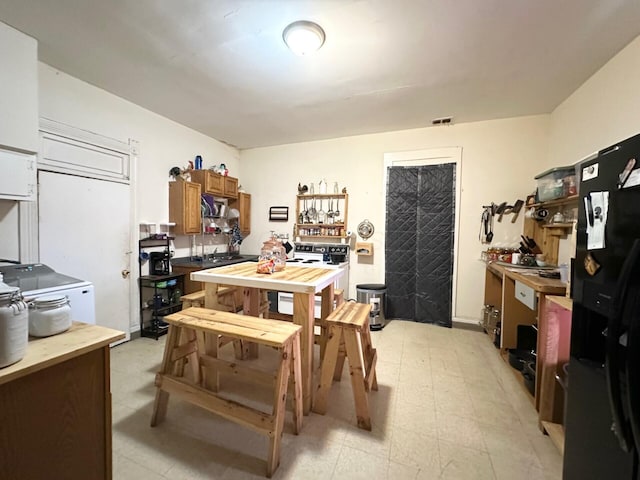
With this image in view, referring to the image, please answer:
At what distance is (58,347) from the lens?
2.81ft

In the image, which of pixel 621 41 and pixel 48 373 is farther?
pixel 621 41

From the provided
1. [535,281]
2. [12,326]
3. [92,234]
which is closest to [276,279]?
[12,326]

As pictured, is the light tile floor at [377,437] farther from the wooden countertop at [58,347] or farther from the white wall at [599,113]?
the white wall at [599,113]

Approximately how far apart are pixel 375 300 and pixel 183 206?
281cm

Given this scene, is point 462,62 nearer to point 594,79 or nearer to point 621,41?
point 621,41

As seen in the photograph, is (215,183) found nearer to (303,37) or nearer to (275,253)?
(275,253)

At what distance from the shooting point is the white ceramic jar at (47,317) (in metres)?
0.91

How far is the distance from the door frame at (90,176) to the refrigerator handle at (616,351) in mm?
3659

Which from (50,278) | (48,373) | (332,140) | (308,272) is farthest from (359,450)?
(332,140)

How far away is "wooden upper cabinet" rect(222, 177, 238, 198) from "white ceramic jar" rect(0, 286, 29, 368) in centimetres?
343

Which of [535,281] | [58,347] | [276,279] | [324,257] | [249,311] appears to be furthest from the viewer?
[324,257]

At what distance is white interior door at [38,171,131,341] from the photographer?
90.8 inches

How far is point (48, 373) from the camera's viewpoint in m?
0.84

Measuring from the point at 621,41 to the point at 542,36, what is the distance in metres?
0.59
